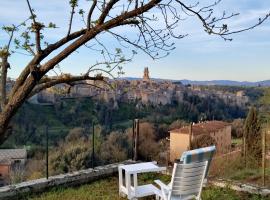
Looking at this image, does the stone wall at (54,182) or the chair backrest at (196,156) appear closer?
the chair backrest at (196,156)

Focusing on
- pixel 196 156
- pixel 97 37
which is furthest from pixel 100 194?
pixel 97 37

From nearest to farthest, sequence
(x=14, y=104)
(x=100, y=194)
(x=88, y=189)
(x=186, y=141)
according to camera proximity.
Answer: (x=14, y=104) → (x=100, y=194) → (x=88, y=189) → (x=186, y=141)

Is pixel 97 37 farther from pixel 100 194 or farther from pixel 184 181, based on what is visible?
pixel 100 194

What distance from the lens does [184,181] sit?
472 cm

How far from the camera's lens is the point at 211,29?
8.98ft

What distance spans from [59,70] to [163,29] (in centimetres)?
82

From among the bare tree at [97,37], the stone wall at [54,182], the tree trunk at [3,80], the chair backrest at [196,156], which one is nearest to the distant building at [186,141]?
the stone wall at [54,182]

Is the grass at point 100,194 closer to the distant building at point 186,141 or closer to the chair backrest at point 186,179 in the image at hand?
the chair backrest at point 186,179

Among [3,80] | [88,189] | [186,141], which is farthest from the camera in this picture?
[186,141]

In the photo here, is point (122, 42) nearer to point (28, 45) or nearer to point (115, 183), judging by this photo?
point (28, 45)

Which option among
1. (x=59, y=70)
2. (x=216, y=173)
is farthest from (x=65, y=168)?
(x=59, y=70)

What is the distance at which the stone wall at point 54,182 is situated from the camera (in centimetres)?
595

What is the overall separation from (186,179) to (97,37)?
2534 mm

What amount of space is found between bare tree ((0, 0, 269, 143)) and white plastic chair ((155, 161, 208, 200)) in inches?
85.1
